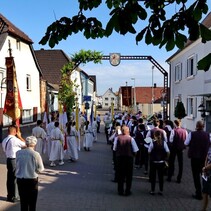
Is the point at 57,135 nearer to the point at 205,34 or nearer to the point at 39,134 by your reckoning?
the point at 39,134

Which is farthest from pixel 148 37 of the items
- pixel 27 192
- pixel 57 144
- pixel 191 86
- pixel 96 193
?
pixel 191 86

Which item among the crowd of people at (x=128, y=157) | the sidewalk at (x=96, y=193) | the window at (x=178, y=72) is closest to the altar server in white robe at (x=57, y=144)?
the crowd of people at (x=128, y=157)

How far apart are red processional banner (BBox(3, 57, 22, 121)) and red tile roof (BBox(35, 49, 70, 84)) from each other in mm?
33099

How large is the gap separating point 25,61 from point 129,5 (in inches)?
943

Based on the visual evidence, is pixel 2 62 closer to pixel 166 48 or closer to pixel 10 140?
pixel 10 140

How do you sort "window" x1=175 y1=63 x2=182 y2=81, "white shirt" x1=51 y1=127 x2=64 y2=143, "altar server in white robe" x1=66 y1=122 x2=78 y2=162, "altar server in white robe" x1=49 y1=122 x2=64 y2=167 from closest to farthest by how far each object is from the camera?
1. "altar server in white robe" x1=49 y1=122 x2=64 y2=167
2. "white shirt" x1=51 y1=127 x2=64 y2=143
3. "altar server in white robe" x1=66 y1=122 x2=78 y2=162
4. "window" x1=175 y1=63 x2=182 y2=81

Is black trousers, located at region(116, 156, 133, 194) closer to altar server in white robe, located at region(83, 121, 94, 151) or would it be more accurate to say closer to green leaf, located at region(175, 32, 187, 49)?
green leaf, located at region(175, 32, 187, 49)

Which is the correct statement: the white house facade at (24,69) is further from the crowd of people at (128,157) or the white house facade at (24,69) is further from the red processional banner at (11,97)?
the red processional banner at (11,97)

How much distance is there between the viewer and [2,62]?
22609 mm

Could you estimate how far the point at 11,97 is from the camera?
33.8ft

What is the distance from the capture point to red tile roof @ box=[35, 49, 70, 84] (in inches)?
1742

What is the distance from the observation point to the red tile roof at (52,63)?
44250 mm

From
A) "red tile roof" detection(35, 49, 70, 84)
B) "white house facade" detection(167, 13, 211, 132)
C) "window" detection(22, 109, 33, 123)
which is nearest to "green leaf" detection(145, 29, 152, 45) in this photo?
"white house facade" detection(167, 13, 211, 132)

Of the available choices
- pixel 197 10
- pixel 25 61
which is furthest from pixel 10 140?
pixel 25 61
